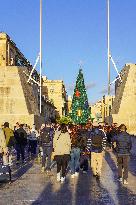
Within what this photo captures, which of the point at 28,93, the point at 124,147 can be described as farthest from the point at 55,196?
the point at 28,93

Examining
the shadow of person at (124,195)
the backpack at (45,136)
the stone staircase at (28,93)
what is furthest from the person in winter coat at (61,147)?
the stone staircase at (28,93)

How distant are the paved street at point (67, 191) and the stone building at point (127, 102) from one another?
94.5 ft

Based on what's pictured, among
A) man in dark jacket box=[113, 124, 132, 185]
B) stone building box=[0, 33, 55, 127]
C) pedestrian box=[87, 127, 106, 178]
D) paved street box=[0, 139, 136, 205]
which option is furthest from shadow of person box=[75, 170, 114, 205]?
stone building box=[0, 33, 55, 127]

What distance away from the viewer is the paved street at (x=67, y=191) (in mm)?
10438

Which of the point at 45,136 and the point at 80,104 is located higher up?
the point at 80,104


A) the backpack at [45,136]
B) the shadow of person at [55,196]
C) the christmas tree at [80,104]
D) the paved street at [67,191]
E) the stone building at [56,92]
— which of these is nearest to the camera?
the shadow of person at [55,196]

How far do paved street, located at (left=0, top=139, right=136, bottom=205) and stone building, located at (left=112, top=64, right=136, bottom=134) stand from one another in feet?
94.5

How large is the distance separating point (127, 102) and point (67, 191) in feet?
114

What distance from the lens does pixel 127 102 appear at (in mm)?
46281

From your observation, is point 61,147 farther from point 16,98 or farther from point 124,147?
point 16,98

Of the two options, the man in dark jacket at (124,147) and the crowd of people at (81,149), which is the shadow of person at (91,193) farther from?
the man in dark jacket at (124,147)

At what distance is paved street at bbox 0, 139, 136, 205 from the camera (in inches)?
411

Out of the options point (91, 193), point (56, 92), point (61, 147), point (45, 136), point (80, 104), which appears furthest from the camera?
point (56, 92)

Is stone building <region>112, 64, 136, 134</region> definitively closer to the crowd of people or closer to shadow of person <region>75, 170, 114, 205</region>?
the crowd of people
